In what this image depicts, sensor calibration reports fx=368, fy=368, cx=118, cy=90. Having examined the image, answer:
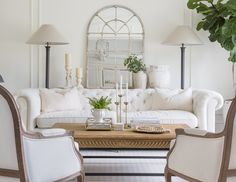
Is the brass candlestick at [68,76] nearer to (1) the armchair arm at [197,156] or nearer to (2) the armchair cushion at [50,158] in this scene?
(2) the armchair cushion at [50,158]

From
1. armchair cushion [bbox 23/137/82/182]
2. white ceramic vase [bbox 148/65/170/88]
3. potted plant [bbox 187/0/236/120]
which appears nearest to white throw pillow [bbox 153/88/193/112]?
white ceramic vase [bbox 148/65/170/88]

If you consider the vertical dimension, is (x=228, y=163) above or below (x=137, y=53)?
below

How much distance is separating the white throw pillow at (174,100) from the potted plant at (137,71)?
0.40 meters

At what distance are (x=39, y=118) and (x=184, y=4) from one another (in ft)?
9.10

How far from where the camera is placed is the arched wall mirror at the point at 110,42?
553 centimetres

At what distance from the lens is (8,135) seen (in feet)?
7.62

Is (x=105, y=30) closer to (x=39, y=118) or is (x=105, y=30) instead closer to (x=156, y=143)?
(x=39, y=118)

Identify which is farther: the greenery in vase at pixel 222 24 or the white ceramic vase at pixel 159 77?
the white ceramic vase at pixel 159 77

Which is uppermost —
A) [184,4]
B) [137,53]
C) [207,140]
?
[184,4]

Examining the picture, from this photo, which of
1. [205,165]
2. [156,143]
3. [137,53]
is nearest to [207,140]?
[205,165]

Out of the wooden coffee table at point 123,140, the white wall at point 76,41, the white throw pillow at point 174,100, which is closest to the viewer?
the wooden coffee table at point 123,140

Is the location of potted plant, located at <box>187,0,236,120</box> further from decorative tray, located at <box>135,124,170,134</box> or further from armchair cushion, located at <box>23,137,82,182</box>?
armchair cushion, located at <box>23,137,82,182</box>

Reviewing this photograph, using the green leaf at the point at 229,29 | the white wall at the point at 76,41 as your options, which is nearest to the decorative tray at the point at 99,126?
the green leaf at the point at 229,29

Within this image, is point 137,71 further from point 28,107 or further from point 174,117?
point 28,107
